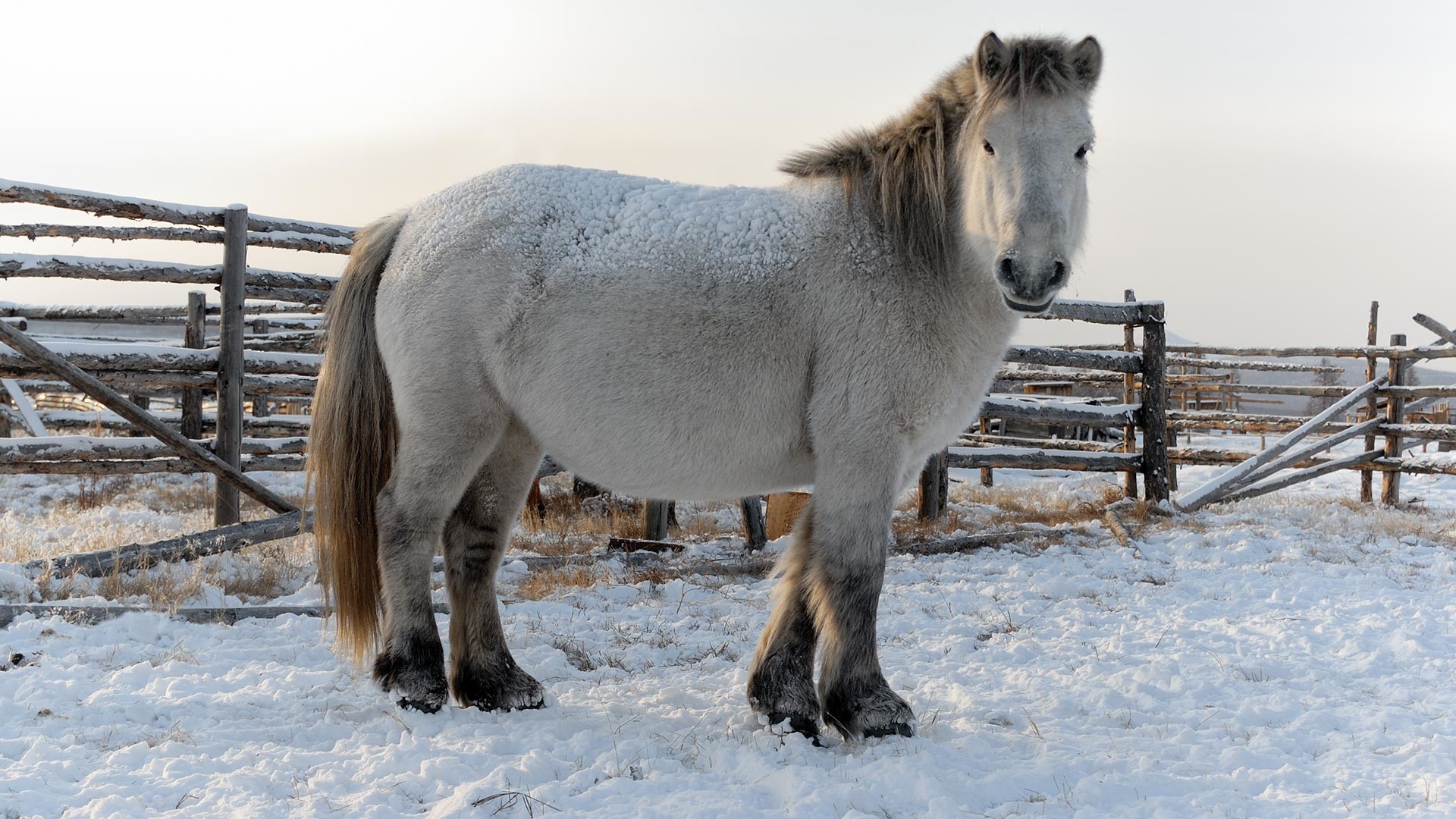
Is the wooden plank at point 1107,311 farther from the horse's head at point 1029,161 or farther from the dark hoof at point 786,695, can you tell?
the dark hoof at point 786,695

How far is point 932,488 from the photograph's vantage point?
28.1 feet

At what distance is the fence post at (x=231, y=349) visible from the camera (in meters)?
6.79

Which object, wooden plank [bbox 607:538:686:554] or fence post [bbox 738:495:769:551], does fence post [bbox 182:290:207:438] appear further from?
fence post [bbox 738:495:769:551]

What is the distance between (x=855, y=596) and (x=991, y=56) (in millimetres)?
1943

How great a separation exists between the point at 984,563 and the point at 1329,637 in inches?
85.7

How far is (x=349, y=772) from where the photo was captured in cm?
288

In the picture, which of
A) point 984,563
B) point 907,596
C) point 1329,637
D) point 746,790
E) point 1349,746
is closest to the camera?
point 746,790

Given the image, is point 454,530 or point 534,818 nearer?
point 534,818

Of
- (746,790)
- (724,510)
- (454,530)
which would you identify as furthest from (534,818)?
(724,510)

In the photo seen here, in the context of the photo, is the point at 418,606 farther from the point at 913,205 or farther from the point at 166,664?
the point at 913,205

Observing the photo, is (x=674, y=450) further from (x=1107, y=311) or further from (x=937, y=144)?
(x=1107, y=311)

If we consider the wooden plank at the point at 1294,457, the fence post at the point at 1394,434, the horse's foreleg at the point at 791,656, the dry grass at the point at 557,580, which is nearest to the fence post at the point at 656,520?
the dry grass at the point at 557,580

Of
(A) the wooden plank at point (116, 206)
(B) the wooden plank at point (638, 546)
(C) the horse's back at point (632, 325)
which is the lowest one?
(B) the wooden plank at point (638, 546)

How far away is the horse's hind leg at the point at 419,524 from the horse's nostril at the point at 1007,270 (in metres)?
1.93
